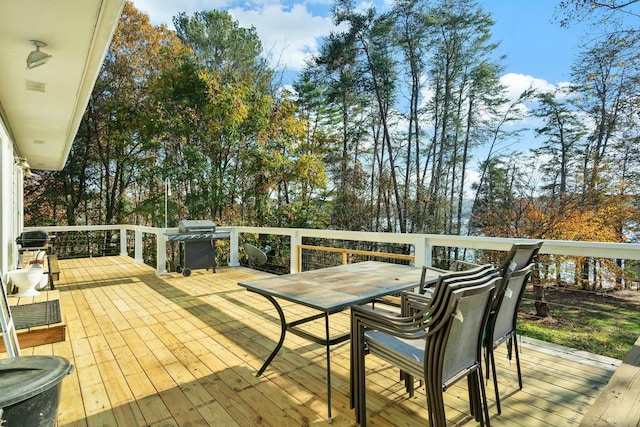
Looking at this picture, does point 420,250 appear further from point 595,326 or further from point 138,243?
point 595,326

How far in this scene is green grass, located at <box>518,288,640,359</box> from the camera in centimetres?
688

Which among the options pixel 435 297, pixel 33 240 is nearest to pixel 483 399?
pixel 435 297

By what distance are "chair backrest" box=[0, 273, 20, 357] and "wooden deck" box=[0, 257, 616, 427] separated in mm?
419

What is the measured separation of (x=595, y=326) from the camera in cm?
778

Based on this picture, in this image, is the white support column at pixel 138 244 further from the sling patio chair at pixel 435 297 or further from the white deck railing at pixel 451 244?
the sling patio chair at pixel 435 297

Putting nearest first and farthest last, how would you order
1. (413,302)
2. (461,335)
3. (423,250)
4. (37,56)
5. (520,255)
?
(461,335), (520,255), (413,302), (37,56), (423,250)

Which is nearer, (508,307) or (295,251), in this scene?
(508,307)

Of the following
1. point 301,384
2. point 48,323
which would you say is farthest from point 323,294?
point 48,323

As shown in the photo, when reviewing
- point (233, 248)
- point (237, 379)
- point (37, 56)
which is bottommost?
point (237, 379)

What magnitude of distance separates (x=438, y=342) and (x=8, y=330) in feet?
7.98

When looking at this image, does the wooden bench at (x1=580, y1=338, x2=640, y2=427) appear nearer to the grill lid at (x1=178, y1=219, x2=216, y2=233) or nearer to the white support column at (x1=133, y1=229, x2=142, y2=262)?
the grill lid at (x1=178, y1=219, x2=216, y2=233)

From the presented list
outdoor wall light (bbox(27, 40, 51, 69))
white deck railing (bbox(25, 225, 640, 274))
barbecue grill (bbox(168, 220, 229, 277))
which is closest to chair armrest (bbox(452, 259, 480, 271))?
white deck railing (bbox(25, 225, 640, 274))

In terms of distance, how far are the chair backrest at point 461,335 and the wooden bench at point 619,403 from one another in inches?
19.4

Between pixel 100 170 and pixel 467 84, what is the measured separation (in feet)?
44.7
